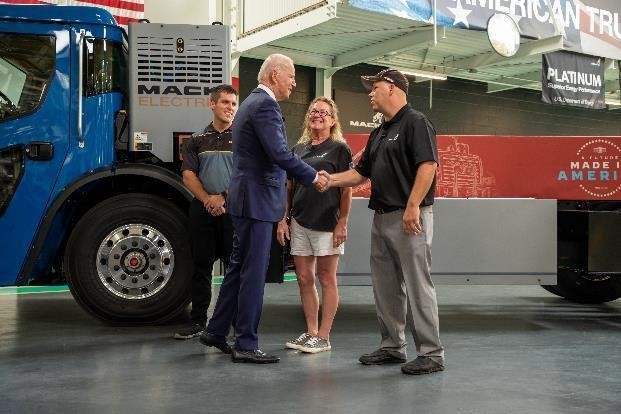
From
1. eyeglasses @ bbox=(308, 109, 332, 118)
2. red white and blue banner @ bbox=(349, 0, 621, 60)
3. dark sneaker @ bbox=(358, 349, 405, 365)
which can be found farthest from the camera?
red white and blue banner @ bbox=(349, 0, 621, 60)

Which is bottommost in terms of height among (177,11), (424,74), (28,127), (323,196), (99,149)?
(323,196)

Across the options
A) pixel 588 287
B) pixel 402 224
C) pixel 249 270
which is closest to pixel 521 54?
pixel 588 287

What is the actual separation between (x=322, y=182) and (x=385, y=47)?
898 centimetres

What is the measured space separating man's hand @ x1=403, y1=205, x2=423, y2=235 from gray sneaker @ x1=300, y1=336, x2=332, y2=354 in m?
1.10

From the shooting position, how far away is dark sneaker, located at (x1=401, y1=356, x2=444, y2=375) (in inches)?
157

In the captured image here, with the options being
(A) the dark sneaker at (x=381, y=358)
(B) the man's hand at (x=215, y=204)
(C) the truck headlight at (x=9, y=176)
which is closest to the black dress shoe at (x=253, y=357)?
(A) the dark sneaker at (x=381, y=358)

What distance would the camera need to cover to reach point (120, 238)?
17.2ft

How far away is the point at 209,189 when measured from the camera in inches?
194

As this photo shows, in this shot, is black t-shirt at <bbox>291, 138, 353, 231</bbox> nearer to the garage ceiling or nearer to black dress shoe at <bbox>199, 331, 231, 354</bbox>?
black dress shoe at <bbox>199, 331, 231, 354</bbox>

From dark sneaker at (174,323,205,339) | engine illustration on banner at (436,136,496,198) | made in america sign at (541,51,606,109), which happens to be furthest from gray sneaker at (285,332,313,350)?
made in america sign at (541,51,606,109)

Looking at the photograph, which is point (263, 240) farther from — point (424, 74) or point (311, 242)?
point (424, 74)

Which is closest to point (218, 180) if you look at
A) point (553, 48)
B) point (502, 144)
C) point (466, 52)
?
point (502, 144)

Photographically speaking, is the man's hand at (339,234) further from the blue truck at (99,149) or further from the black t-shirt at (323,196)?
the blue truck at (99,149)

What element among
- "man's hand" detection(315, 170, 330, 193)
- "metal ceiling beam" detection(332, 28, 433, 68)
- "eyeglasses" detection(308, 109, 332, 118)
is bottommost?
"man's hand" detection(315, 170, 330, 193)
